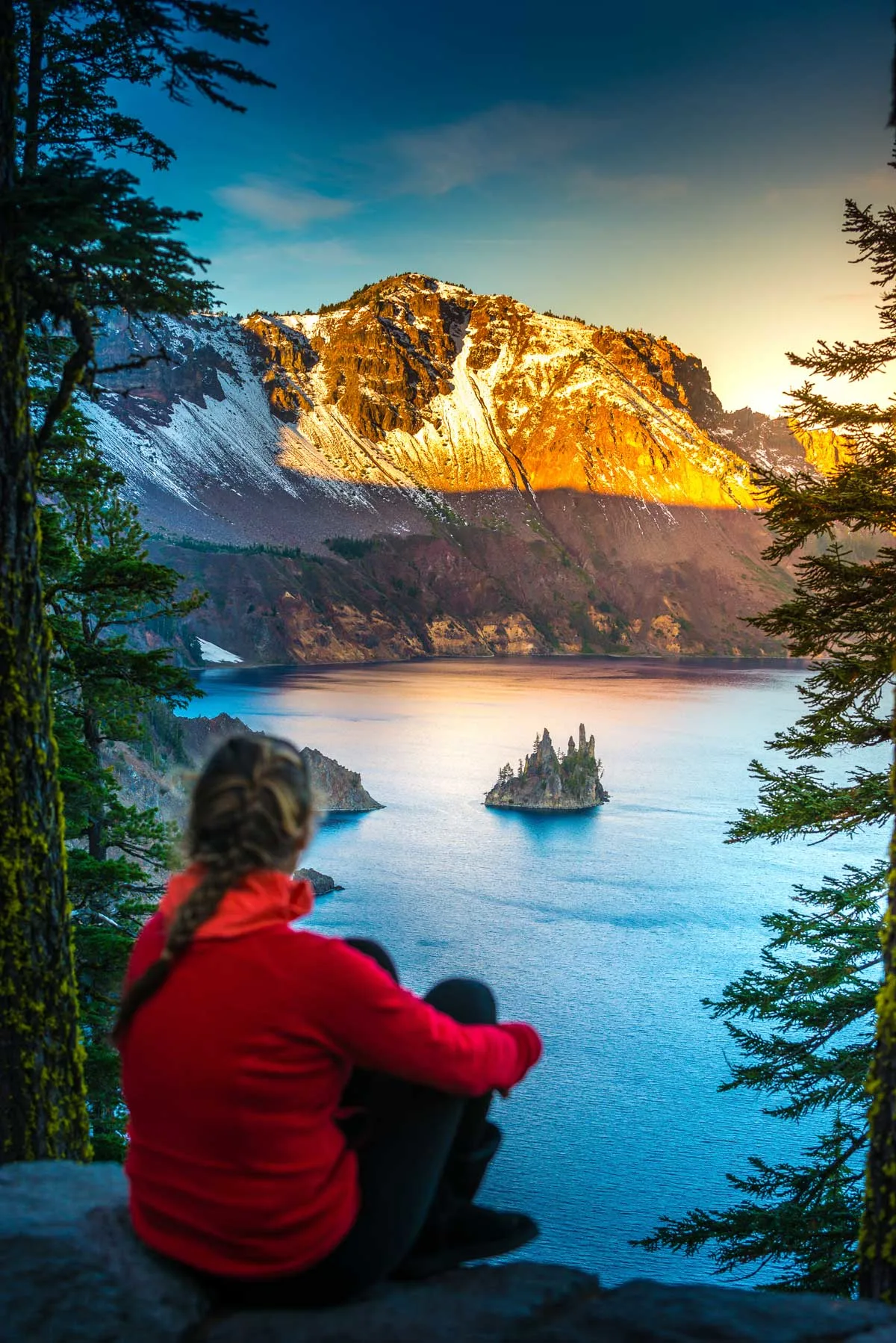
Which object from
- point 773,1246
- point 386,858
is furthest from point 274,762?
point 386,858

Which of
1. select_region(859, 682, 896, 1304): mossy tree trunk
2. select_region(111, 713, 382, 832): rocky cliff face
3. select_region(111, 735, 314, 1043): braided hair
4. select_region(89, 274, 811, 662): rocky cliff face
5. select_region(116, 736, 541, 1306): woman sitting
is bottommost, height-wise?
select_region(111, 713, 382, 832): rocky cliff face

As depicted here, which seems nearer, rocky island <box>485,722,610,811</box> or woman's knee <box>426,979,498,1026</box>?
woman's knee <box>426,979,498,1026</box>

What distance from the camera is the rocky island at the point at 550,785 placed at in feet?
160

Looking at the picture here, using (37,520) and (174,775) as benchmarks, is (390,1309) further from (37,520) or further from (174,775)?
(174,775)

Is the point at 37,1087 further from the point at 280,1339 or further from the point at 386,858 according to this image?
the point at 386,858

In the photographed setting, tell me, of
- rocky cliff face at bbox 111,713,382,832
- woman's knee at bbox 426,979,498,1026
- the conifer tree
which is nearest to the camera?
woman's knee at bbox 426,979,498,1026

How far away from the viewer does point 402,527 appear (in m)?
165

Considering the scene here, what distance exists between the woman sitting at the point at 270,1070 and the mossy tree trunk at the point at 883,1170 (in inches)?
53.7

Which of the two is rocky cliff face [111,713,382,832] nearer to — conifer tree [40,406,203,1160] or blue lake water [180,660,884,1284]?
blue lake water [180,660,884,1284]

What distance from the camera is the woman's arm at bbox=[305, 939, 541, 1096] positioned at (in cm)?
194

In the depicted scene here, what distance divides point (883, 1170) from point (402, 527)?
16400 cm

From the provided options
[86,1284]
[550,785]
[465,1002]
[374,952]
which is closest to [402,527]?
[550,785]

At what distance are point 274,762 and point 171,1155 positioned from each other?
810 mm

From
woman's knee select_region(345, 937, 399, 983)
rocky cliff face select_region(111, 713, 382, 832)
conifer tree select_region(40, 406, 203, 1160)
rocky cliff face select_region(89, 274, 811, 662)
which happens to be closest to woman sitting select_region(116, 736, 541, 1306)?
woman's knee select_region(345, 937, 399, 983)
